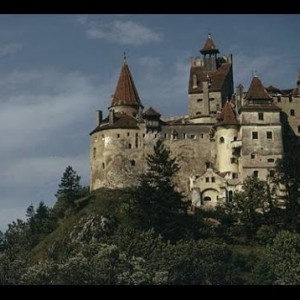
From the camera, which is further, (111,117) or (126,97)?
(126,97)

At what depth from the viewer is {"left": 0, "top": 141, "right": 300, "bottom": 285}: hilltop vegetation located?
39406 millimetres

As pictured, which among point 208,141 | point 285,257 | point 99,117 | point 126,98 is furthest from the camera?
point 126,98

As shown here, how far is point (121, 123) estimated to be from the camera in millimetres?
52438

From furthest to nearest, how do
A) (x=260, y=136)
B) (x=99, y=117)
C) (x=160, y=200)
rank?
1. (x=99, y=117)
2. (x=260, y=136)
3. (x=160, y=200)

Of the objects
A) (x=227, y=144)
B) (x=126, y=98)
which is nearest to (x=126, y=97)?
(x=126, y=98)

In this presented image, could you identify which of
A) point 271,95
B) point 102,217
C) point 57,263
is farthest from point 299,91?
point 57,263

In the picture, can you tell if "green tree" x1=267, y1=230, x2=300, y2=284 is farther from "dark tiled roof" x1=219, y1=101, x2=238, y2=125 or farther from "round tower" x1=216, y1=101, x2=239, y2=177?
"dark tiled roof" x1=219, y1=101, x2=238, y2=125

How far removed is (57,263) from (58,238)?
6.02 meters

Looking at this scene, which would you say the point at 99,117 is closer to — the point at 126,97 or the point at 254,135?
the point at 126,97

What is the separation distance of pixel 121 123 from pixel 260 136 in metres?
9.73

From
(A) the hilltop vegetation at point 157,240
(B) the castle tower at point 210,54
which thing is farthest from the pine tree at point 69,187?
(B) the castle tower at point 210,54

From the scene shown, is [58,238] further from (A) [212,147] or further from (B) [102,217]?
(A) [212,147]

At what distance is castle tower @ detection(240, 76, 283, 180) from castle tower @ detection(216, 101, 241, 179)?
668 millimetres

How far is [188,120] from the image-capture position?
54.2 metres
